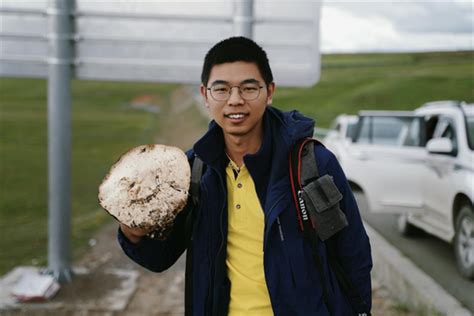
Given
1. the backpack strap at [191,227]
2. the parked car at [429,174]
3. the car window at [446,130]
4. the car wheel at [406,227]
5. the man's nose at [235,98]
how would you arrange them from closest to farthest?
the man's nose at [235,98]
the backpack strap at [191,227]
the parked car at [429,174]
the car window at [446,130]
the car wheel at [406,227]

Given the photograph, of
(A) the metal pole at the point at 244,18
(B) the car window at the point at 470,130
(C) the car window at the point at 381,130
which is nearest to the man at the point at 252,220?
(A) the metal pole at the point at 244,18

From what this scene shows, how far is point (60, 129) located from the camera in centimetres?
575

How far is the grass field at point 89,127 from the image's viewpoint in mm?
9258

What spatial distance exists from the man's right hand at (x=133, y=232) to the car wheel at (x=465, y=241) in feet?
15.1

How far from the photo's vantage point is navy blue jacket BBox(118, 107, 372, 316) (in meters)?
2.04

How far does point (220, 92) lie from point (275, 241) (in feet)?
1.89

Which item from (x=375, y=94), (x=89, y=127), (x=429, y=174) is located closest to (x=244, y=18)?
(x=429, y=174)

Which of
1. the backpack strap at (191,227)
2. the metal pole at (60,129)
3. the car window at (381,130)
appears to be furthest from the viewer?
the car window at (381,130)

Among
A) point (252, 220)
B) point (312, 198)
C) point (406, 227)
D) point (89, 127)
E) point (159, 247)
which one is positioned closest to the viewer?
point (312, 198)

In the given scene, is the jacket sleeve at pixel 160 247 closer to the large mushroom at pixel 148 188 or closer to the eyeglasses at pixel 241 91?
the large mushroom at pixel 148 188

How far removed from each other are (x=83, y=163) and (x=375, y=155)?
13378 mm

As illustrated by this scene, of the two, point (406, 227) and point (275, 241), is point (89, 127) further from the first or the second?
point (275, 241)

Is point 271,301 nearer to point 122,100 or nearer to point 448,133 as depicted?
point 448,133

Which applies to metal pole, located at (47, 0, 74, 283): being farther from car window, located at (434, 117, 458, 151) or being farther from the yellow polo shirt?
car window, located at (434, 117, 458, 151)
